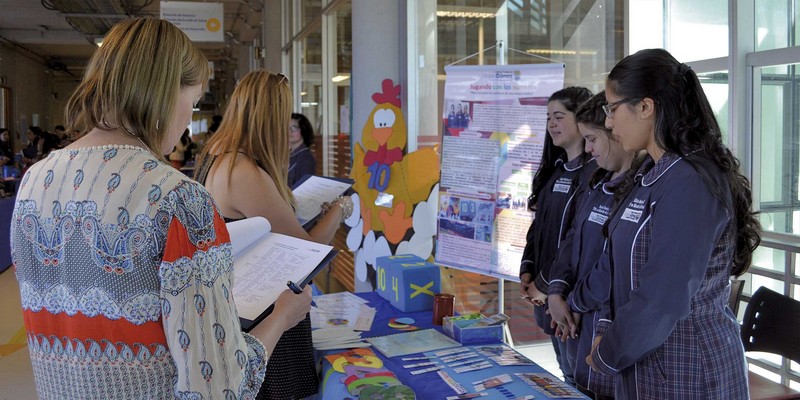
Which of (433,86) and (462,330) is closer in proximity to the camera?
(462,330)

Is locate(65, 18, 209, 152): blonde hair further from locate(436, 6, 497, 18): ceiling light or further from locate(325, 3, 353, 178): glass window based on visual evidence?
locate(325, 3, 353, 178): glass window

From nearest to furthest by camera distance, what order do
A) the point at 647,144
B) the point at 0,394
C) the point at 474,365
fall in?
the point at 647,144, the point at 474,365, the point at 0,394

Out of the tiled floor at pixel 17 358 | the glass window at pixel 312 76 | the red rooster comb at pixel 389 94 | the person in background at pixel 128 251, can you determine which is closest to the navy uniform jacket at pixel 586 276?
the person in background at pixel 128 251

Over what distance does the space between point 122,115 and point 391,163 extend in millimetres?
3660

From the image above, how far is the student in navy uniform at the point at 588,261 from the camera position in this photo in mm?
2189

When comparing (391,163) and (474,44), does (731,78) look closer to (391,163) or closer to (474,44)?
(474,44)

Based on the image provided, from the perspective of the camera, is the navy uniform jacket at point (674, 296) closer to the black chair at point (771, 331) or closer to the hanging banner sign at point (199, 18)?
the black chair at point (771, 331)

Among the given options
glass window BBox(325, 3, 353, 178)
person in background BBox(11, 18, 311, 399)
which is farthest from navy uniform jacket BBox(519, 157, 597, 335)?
glass window BBox(325, 3, 353, 178)

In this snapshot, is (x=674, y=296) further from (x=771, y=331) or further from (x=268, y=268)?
(x=771, y=331)

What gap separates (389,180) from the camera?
4816mm

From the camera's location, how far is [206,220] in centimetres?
115

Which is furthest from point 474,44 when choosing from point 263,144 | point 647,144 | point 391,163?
point 647,144

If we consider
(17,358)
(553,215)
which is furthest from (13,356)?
→ (553,215)

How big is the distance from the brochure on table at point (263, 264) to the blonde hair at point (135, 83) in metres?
0.43
